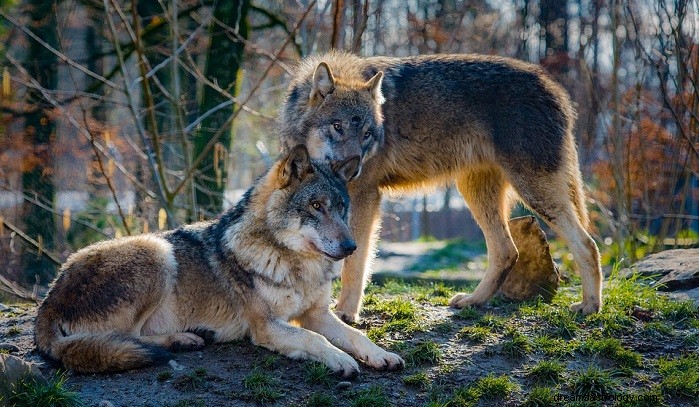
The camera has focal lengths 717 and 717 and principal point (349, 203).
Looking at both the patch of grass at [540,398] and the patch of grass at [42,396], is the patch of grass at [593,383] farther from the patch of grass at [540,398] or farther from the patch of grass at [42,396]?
the patch of grass at [42,396]

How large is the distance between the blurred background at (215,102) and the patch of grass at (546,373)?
3747 millimetres

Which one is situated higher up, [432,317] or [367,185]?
[367,185]

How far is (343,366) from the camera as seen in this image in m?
4.56

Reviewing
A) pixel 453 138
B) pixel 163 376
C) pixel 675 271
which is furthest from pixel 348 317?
pixel 675 271

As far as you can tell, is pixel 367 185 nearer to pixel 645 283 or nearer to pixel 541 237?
pixel 541 237

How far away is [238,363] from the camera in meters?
4.84

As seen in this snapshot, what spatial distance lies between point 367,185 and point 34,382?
9.91 ft

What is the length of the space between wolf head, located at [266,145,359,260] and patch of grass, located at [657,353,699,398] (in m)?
2.26

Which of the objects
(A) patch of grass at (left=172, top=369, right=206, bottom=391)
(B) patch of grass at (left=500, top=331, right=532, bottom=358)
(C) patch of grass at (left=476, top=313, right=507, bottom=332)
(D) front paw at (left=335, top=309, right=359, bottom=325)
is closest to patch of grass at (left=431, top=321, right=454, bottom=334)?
(C) patch of grass at (left=476, top=313, right=507, bottom=332)

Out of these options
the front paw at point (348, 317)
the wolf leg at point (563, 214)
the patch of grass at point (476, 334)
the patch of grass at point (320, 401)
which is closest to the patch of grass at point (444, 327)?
the patch of grass at point (476, 334)

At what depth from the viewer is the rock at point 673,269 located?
22.1 ft

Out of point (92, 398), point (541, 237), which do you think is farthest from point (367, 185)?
point (92, 398)

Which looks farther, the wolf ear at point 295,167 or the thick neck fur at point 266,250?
the thick neck fur at point 266,250

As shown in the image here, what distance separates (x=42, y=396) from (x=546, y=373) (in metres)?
3.12
